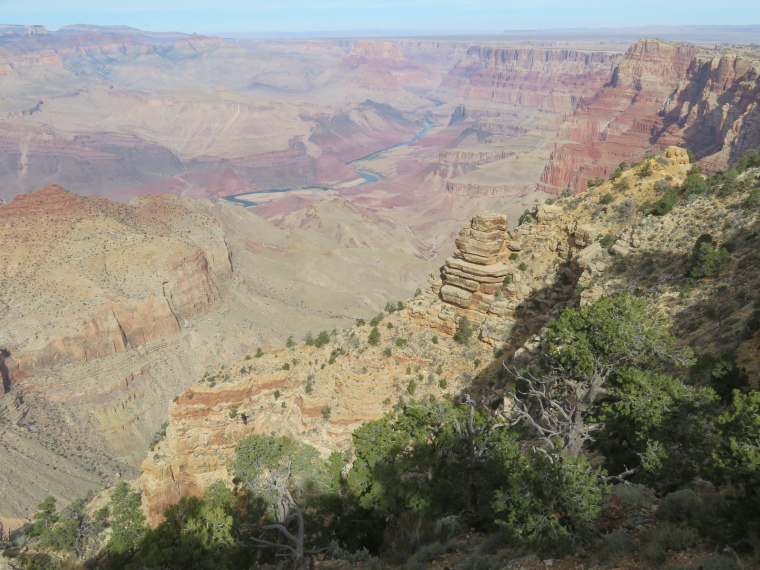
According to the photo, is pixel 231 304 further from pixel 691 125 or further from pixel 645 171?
pixel 691 125

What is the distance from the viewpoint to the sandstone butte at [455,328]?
28.9m

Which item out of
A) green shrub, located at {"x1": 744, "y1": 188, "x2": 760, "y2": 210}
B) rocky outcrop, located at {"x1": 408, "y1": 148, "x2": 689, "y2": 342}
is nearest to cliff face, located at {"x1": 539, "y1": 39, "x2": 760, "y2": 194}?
rocky outcrop, located at {"x1": 408, "y1": 148, "x2": 689, "y2": 342}

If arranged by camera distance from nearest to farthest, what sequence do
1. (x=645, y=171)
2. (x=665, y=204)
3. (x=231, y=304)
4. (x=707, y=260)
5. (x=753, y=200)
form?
(x=707, y=260) < (x=753, y=200) < (x=665, y=204) < (x=645, y=171) < (x=231, y=304)

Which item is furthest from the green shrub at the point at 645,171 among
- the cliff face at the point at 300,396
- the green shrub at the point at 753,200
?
the cliff face at the point at 300,396

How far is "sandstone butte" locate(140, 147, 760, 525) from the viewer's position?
2889cm

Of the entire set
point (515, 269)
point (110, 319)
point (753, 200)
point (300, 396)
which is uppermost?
point (753, 200)

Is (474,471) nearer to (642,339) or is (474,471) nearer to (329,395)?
(642,339)

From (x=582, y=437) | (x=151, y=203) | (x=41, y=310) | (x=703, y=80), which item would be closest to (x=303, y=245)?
(x=151, y=203)

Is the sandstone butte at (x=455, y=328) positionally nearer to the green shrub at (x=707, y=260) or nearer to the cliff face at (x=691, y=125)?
the green shrub at (x=707, y=260)

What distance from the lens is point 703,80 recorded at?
152250mm

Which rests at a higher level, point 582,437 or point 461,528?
point 582,437

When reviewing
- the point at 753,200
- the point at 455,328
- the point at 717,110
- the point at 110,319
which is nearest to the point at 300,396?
the point at 455,328

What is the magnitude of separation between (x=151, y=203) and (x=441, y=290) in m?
85.3

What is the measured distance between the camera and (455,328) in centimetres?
3375
